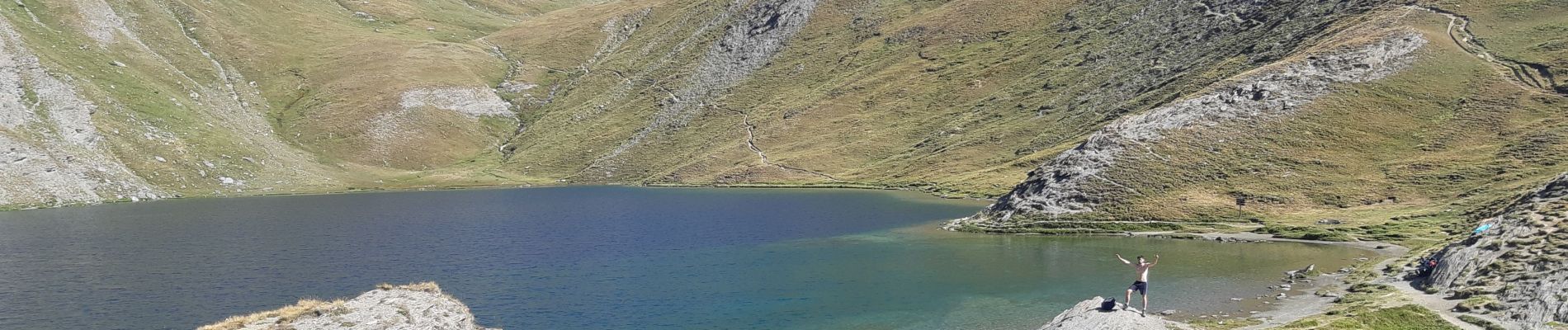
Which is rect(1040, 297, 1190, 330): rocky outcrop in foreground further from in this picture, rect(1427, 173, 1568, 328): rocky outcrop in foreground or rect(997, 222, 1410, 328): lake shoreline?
rect(1427, 173, 1568, 328): rocky outcrop in foreground

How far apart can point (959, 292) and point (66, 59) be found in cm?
18843

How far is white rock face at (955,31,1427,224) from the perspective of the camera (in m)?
90.7

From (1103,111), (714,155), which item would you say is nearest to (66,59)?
(714,155)

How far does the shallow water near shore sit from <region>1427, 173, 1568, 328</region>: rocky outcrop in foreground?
32.2 ft

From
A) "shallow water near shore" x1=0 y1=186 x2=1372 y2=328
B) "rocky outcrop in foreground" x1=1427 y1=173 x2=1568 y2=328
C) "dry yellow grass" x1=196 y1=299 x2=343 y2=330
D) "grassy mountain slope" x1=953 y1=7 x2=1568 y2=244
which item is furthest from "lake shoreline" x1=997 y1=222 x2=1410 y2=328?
"dry yellow grass" x1=196 y1=299 x2=343 y2=330

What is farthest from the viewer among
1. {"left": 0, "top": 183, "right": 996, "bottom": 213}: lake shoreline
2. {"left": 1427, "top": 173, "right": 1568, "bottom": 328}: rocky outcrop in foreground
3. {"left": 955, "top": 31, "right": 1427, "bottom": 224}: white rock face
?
{"left": 0, "top": 183, "right": 996, "bottom": 213}: lake shoreline

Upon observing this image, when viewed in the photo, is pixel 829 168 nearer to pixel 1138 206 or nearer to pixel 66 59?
pixel 1138 206

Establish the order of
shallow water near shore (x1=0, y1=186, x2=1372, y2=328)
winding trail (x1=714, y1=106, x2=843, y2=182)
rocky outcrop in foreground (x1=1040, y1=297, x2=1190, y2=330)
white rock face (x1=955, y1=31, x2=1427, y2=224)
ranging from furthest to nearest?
winding trail (x1=714, y1=106, x2=843, y2=182) < white rock face (x1=955, y1=31, x2=1427, y2=224) < shallow water near shore (x1=0, y1=186, x2=1372, y2=328) < rocky outcrop in foreground (x1=1040, y1=297, x2=1190, y2=330)

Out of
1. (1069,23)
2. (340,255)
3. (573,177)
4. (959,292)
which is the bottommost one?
(573,177)

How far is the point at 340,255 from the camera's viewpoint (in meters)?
83.7

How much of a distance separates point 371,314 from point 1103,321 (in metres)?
28.1

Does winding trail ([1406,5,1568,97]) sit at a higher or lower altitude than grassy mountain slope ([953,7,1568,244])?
higher

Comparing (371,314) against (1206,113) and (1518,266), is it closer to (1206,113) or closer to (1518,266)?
(1518,266)

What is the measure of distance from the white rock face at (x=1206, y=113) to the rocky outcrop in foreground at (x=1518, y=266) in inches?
1582
